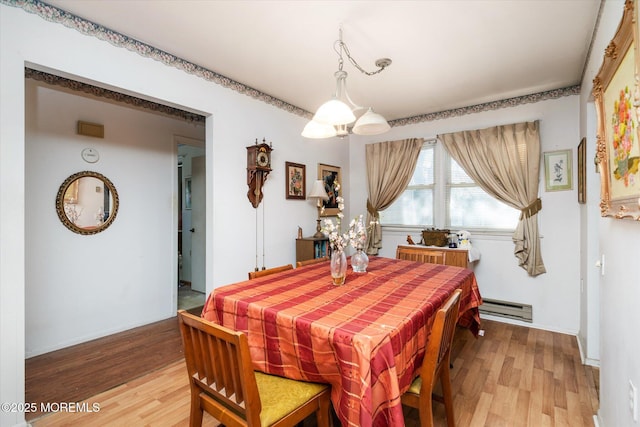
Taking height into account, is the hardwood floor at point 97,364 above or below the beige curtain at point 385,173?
below

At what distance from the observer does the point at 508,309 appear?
3.45m

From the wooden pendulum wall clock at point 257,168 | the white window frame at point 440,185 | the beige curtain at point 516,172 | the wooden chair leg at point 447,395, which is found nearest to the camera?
the wooden chair leg at point 447,395

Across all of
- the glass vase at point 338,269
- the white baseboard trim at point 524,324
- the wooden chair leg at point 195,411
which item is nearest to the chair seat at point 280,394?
the wooden chair leg at point 195,411

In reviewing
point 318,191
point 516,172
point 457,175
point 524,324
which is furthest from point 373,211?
point 524,324

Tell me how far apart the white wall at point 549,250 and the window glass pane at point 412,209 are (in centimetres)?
68

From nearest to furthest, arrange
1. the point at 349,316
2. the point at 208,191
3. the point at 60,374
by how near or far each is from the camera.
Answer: the point at 349,316, the point at 60,374, the point at 208,191

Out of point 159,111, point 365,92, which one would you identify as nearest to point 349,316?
point 365,92

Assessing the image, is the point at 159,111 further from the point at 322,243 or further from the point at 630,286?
the point at 630,286

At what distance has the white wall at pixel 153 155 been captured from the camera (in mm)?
1734

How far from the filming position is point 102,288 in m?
3.03

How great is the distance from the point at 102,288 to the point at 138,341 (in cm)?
66

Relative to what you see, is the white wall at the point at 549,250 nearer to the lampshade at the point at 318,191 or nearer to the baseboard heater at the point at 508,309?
the baseboard heater at the point at 508,309

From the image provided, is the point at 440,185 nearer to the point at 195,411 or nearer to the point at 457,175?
the point at 457,175

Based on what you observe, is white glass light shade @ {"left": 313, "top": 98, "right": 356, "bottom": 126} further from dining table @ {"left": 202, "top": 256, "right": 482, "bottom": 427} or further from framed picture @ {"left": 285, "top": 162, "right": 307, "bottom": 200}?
framed picture @ {"left": 285, "top": 162, "right": 307, "bottom": 200}
